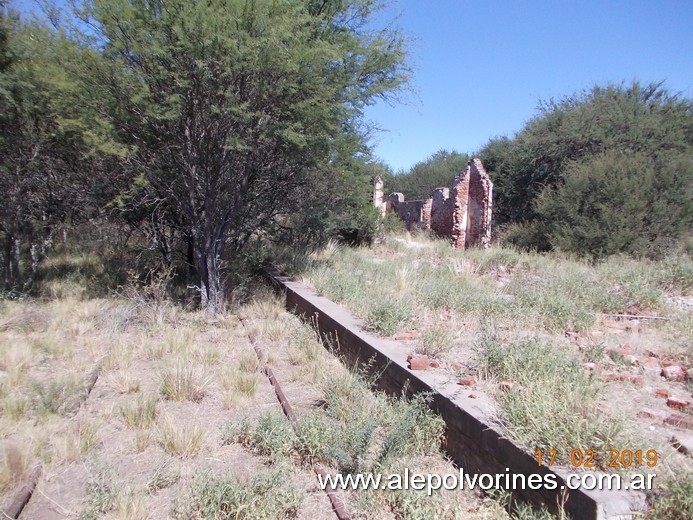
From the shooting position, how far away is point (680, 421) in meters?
3.78

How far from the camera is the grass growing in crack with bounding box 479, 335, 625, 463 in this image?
3.19 meters

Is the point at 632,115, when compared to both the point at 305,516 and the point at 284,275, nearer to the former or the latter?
the point at 284,275

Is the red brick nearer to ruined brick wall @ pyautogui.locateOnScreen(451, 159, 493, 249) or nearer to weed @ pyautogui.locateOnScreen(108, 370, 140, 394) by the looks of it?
weed @ pyautogui.locateOnScreen(108, 370, 140, 394)

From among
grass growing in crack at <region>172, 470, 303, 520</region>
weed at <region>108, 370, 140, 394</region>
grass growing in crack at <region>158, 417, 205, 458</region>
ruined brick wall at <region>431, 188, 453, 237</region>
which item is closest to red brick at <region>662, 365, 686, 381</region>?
grass growing in crack at <region>172, 470, 303, 520</region>

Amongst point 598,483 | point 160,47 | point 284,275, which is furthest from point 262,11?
point 598,483

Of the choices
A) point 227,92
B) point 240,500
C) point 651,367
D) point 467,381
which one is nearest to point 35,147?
point 227,92

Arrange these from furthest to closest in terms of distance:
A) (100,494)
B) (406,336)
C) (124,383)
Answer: (406,336) < (124,383) < (100,494)

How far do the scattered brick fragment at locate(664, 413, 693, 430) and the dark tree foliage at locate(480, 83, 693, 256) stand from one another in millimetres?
12615

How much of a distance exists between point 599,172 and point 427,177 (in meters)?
23.7

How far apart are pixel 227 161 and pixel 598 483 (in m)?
7.83

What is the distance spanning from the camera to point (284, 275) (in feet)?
39.1

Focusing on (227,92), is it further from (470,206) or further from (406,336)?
(470,206)

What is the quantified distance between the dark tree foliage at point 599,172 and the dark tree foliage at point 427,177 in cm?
1203

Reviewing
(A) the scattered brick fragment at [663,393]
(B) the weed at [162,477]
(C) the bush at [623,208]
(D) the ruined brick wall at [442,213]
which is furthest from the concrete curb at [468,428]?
(D) the ruined brick wall at [442,213]
